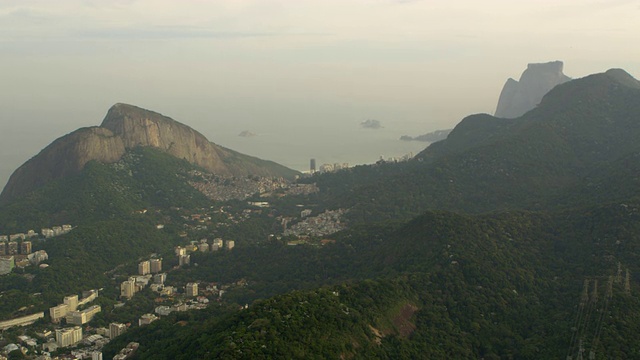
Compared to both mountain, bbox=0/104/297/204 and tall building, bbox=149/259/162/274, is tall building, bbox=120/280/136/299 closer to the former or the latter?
tall building, bbox=149/259/162/274

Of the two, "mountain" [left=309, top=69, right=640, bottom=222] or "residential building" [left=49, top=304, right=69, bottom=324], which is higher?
"mountain" [left=309, top=69, right=640, bottom=222]

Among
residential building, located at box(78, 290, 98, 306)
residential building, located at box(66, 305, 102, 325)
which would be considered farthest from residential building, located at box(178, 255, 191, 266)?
residential building, located at box(66, 305, 102, 325)

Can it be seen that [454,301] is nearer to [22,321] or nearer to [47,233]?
[22,321]

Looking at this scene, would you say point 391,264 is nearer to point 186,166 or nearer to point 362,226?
point 362,226

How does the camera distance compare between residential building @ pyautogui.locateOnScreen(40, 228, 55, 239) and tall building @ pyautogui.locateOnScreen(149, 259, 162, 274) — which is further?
residential building @ pyautogui.locateOnScreen(40, 228, 55, 239)

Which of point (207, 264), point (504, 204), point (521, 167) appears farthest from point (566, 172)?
point (207, 264)
